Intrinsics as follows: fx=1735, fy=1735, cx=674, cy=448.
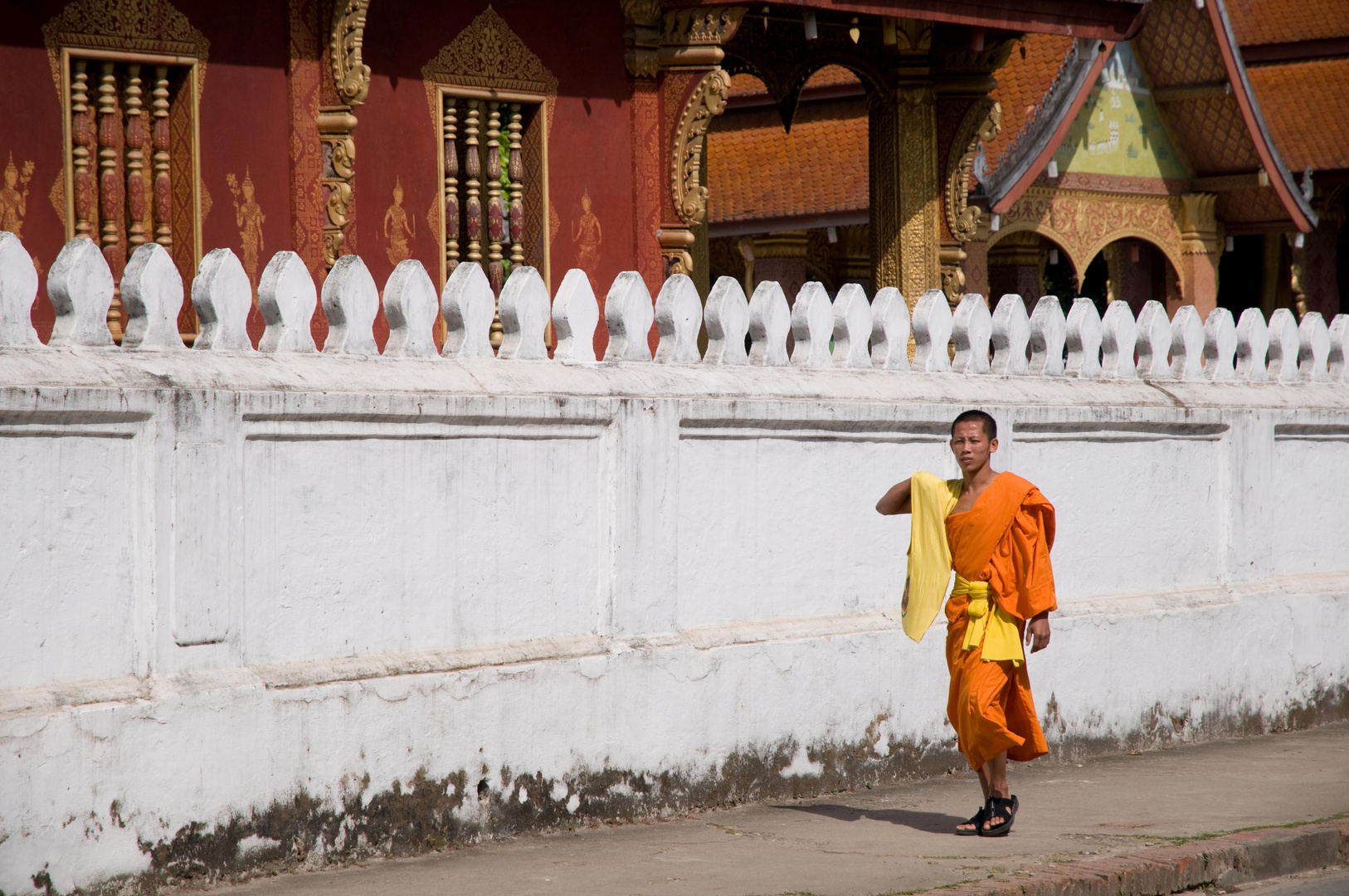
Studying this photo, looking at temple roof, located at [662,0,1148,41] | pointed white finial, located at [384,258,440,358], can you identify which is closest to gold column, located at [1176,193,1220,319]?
temple roof, located at [662,0,1148,41]

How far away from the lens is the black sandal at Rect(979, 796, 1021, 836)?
19.2ft

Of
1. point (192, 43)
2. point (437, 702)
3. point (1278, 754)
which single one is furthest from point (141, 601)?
point (1278, 754)

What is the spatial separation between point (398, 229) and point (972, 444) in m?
4.22

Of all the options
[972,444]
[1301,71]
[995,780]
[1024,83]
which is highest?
[1301,71]

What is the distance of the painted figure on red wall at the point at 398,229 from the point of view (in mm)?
9039

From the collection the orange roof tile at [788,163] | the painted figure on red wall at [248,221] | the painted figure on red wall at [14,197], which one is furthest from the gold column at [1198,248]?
the painted figure on red wall at [14,197]

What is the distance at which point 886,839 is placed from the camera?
5785 mm

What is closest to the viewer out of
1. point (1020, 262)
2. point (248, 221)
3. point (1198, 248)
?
point (248, 221)

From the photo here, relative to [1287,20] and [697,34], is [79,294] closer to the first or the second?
[697,34]

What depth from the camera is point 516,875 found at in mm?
5086

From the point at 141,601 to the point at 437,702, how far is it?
1.01 meters

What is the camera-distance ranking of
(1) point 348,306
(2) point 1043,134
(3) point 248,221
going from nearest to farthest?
(1) point 348,306, (3) point 248,221, (2) point 1043,134

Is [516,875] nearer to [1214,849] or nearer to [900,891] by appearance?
[900,891]

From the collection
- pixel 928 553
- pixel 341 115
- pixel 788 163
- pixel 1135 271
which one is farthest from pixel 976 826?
pixel 1135 271
